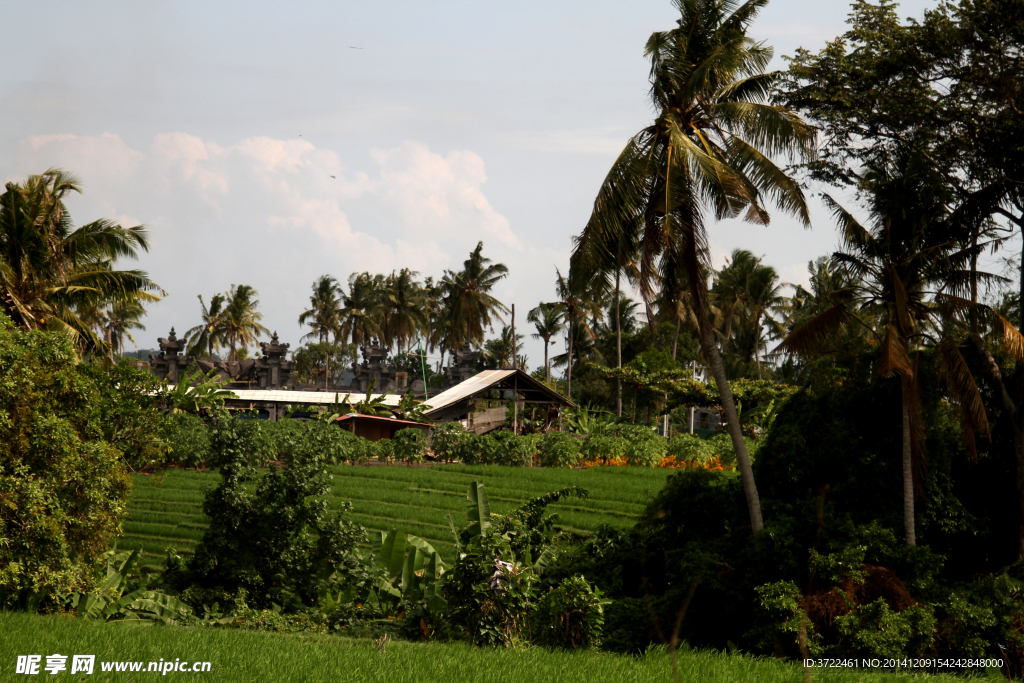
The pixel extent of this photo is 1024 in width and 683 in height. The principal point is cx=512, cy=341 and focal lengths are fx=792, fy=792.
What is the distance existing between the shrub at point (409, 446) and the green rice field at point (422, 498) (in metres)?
1.41

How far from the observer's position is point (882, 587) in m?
11.5

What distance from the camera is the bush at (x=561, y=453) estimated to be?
26734 mm

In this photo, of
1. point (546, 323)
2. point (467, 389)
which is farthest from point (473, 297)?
point (467, 389)

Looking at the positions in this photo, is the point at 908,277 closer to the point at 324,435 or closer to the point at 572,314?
the point at 324,435

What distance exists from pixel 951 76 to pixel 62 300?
67.1 feet

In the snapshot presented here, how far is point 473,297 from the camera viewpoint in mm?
56562

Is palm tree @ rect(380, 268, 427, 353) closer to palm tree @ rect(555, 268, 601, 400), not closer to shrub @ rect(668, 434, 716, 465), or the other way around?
palm tree @ rect(555, 268, 601, 400)

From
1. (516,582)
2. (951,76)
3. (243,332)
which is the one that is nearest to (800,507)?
(516,582)

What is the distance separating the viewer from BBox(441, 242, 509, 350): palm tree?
56.5 meters

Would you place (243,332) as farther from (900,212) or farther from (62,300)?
(900,212)

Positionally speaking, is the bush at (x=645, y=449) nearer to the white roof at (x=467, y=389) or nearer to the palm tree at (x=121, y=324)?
the white roof at (x=467, y=389)

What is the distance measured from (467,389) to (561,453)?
7.65 meters

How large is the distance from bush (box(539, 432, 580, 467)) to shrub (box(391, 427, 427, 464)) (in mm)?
4221

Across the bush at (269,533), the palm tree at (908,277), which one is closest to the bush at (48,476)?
the bush at (269,533)
